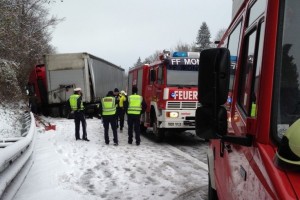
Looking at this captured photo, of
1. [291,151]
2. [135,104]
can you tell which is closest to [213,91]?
[291,151]

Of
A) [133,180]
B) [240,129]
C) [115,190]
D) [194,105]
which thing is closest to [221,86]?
[240,129]

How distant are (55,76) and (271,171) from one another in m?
23.3

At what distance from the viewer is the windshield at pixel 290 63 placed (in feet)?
7.04

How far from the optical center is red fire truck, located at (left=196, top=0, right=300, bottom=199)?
1.76 meters

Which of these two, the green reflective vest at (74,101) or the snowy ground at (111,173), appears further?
the green reflective vest at (74,101)

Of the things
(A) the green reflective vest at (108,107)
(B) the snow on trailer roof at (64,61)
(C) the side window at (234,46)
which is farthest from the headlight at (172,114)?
(B) the snow on trailer roof at (64,61)

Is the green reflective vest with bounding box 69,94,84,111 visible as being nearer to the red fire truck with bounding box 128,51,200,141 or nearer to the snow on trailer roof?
the red fire truck with bounding box 128,51,200,141

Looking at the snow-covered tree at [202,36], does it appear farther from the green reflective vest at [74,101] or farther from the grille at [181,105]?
the grille at [181,105]

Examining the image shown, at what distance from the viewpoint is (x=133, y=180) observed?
8047 millimetres

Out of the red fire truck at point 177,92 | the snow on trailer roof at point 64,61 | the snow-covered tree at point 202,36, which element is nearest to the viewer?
the red fire truck at point 177,92

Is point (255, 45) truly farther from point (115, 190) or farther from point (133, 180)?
point (133, 180)

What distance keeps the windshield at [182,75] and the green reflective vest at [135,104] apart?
3.43 feet

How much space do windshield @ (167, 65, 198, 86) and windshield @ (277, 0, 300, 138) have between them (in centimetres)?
1115

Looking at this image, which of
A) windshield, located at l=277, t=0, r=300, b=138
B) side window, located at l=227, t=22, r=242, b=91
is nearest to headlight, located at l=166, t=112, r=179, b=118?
side window, located at l=227, t=22, r=242, b=91
